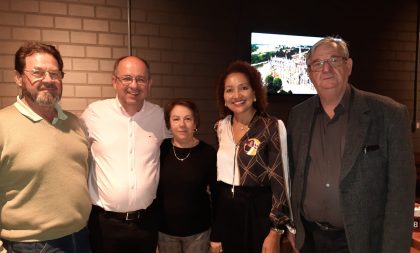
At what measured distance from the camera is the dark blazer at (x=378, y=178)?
1627 mm

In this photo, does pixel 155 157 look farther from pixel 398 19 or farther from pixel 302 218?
pixel 398 19

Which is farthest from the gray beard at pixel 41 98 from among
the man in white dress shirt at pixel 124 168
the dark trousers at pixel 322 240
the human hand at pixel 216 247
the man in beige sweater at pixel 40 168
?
the dark trousers at pixel 322 240

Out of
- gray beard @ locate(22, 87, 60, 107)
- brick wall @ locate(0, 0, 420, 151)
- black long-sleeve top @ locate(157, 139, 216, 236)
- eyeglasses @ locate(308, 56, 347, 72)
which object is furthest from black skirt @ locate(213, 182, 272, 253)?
brick wall @ locate(0, 0, 420, 151)

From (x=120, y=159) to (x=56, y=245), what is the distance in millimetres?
631

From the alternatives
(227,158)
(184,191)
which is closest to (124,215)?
(184,191)

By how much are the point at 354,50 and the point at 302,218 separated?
4.23 meters

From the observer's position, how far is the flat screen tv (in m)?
4.83

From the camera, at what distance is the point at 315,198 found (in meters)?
1.83

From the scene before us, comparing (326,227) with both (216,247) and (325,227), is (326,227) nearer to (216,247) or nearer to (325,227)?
(325,227)

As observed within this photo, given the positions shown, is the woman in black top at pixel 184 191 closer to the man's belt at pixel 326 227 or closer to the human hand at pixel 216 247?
the human hand at pixel 216 247

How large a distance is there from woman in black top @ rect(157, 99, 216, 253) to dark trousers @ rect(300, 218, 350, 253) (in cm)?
66

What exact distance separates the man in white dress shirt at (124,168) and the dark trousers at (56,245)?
0.85 feet

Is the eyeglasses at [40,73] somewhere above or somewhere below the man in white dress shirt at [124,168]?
above

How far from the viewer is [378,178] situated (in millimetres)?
1674
